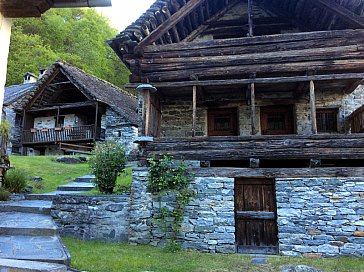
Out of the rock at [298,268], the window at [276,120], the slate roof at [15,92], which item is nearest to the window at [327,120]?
the window at [276,120]

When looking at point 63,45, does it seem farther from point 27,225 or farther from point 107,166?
point 27,225

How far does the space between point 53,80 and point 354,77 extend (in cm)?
1887

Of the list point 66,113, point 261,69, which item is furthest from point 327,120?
point 66,113

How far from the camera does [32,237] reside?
623cm

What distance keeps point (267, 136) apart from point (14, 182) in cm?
797

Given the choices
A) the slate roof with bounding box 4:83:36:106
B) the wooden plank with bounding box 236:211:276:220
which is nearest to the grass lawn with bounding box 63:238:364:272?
the wooden plank with bounding box 236:211:276:220

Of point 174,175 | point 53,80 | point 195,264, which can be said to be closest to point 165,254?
point 195,264

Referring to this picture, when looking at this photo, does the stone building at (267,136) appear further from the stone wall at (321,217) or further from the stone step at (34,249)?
the stone step at (34,249)

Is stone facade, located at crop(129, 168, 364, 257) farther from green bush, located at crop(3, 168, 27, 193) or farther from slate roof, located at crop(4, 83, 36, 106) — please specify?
slate roof, located at crop(4, 83, 36, 106)

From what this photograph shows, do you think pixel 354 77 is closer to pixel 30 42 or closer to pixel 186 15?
pixel 186 15

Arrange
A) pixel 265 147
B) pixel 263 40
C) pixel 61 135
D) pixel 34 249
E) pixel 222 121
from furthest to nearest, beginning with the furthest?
1. pixel 61 135
2. pixel 222 121
3. pixel 263 40
4. pixel 265 147
5. pixel 34 249

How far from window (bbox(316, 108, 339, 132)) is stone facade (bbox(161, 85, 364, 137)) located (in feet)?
0.59

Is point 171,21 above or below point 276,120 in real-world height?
above

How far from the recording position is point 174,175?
282 inches
